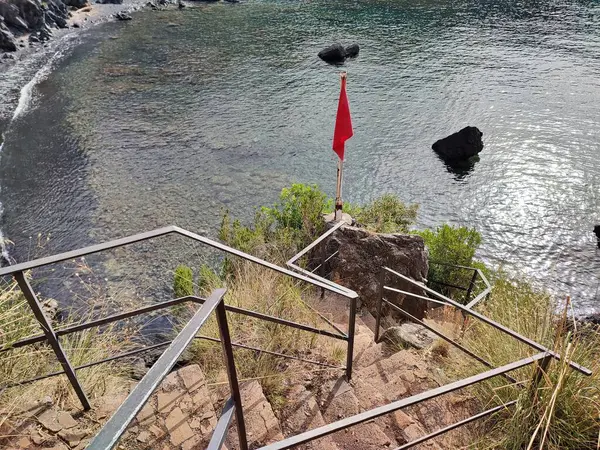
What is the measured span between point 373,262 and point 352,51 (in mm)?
25060

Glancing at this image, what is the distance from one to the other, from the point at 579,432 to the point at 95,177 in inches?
725

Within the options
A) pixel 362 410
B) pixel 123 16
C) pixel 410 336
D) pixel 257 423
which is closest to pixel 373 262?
pixel 410 336

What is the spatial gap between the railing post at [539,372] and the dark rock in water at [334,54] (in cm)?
2890

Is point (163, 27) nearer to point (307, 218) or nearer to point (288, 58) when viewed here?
point (288, 58)

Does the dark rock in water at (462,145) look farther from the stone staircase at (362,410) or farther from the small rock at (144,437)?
the small rock at (144,437)

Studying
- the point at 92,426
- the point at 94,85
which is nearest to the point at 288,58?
the point at 94,85

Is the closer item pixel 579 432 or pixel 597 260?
pixel 579 432

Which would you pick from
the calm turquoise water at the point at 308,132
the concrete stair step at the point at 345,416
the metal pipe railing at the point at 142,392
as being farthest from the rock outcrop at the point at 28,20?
the metal pipe railing at the point at 142,392

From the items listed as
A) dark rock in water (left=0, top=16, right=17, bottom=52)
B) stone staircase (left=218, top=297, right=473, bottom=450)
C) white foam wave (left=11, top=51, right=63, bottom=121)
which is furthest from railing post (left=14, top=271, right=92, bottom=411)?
dark rock in water (left=0, top=16, right=17, bottom=52)

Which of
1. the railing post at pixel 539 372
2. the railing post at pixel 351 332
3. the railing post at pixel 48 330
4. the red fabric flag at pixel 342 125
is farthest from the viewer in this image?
the red fabric flag at pixel 342 125

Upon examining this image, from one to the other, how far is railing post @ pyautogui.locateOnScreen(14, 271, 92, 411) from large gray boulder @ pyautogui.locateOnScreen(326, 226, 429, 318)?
5933 mm

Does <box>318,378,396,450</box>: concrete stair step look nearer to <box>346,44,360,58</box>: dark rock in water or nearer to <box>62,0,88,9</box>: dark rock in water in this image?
<box>346,44,360,58</box>: dark rock in water

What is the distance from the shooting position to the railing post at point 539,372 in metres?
2.94

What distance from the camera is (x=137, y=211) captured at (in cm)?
1636
